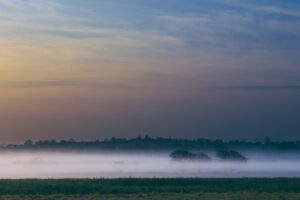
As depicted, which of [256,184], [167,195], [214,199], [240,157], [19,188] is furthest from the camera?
[240,157]

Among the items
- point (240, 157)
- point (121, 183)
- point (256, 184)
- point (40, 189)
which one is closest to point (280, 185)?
point (256, 184)

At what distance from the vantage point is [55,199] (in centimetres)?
4397

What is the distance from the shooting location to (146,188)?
5534 cm

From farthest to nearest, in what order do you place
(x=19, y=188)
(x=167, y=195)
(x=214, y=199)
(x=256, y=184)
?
1. (x=256, y=184)
2. (x=19, y=188)
3. (x=167, y=195)
4. (x=214, y=199)

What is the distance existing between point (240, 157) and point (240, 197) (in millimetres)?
156487

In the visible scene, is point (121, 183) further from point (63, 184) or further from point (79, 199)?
point (79, 199)

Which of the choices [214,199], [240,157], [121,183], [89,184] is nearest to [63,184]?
[89,184]

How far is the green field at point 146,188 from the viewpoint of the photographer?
45.9 m

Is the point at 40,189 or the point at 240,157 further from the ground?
the point at 240,157

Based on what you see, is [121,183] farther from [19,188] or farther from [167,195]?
[167,195]

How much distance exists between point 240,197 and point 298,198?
3.17 m

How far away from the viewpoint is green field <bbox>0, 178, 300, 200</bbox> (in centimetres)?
4591

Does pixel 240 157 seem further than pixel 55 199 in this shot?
Yes

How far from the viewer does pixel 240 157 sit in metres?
199
